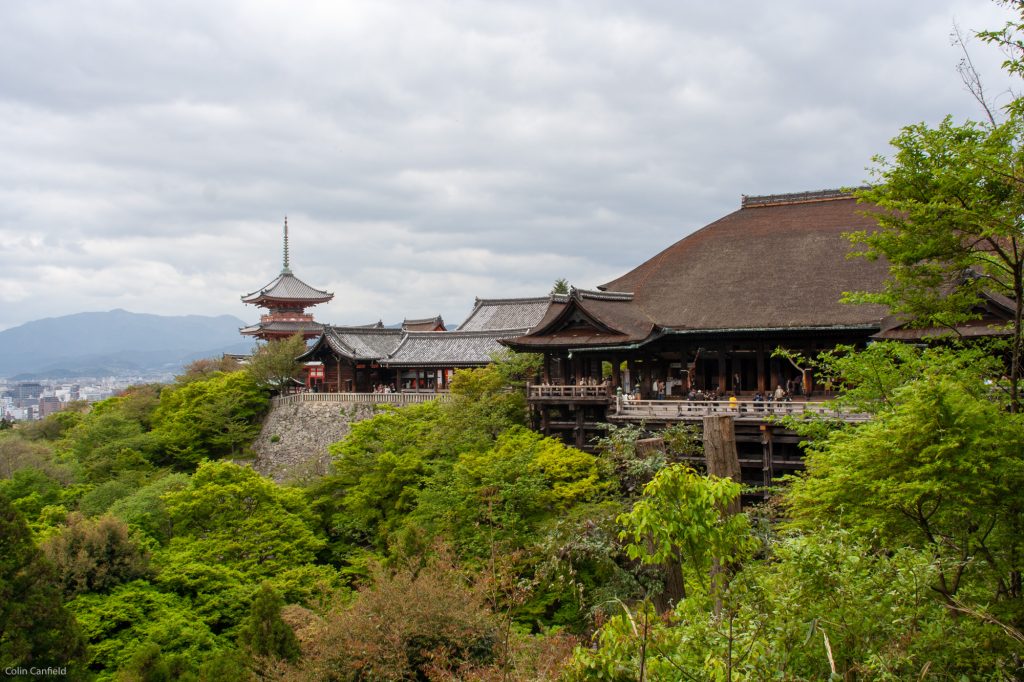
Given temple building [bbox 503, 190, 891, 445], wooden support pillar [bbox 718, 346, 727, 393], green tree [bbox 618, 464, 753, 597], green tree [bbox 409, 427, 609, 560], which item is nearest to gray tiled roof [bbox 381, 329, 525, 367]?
temple building [bbox 503, 190, 891, 445]

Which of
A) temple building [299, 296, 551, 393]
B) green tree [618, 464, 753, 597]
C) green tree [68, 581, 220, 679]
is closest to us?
green tree [618, 464, 753, 597]

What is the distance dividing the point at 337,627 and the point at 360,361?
27.4 meters

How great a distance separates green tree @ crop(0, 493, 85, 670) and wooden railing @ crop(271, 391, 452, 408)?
55.8 ft

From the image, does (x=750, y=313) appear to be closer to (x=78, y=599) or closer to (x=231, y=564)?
(x=231, y=564)

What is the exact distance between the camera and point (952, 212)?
11.0 meters

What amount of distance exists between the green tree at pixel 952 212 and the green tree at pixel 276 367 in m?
32.3

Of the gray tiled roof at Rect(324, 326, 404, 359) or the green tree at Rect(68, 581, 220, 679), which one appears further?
the gray tiled roof at Rect(324, 326, 404, 359)

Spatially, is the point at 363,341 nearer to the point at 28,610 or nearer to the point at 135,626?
the point at 135,626

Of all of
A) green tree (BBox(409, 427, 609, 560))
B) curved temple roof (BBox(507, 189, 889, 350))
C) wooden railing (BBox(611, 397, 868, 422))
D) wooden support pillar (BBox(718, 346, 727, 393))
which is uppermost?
curved temple roof (BBox(507, 189, 889, 350))

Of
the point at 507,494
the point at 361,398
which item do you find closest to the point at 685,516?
the point at 507,494

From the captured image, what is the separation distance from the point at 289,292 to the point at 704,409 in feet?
138

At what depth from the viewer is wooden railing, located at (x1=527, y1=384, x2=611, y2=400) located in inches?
1006

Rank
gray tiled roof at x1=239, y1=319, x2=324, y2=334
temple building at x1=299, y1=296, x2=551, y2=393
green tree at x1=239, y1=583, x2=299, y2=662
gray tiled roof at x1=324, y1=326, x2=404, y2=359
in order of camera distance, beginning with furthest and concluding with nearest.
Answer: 1. gray tiled roof at x1=239, y1=319, x2=324, y2=334
2. gray tiled roof at x1=324, y1=326, x2=404, y2=359
3. temple building at x1=299, y1=296, x2=551, y2=393
4. green tree at x1=239, y1=583, x2=299, y2=662

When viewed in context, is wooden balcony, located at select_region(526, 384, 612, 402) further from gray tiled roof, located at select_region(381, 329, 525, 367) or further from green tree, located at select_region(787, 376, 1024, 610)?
green tree, located at select_region(787, 376, 1024, 610)
